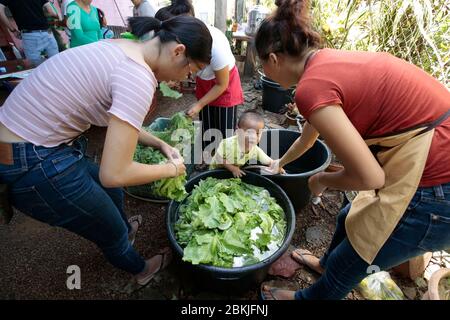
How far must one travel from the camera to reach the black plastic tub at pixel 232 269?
1.87 meters

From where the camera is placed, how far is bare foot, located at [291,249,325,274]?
8.11 feet

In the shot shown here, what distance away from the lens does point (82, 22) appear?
391 centimetres

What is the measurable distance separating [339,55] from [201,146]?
263 centimetres

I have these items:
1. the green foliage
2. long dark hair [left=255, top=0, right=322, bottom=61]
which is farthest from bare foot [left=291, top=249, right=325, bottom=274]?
the green foliage

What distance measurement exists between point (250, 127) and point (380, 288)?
5.98ft

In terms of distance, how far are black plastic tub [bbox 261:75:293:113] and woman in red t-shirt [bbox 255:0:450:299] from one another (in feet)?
12.9

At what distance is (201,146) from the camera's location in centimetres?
373

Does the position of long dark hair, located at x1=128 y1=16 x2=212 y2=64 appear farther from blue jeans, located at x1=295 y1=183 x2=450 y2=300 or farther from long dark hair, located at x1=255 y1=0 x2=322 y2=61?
blue jeans, located at x1=295 y1=183 x2=450 y2=300

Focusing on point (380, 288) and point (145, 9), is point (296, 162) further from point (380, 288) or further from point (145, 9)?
point (145, 9)

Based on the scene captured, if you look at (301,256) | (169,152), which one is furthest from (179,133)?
(301,256)

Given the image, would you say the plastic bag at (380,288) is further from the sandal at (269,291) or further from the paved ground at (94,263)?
the sandal at (269,291)

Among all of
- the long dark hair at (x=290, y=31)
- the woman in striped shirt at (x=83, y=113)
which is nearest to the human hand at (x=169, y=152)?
the woman in striped shirt at (x=83, y=113)

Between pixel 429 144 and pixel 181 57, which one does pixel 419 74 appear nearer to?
pixel 429 144

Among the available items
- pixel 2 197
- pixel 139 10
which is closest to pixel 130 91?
pixel 2 197
